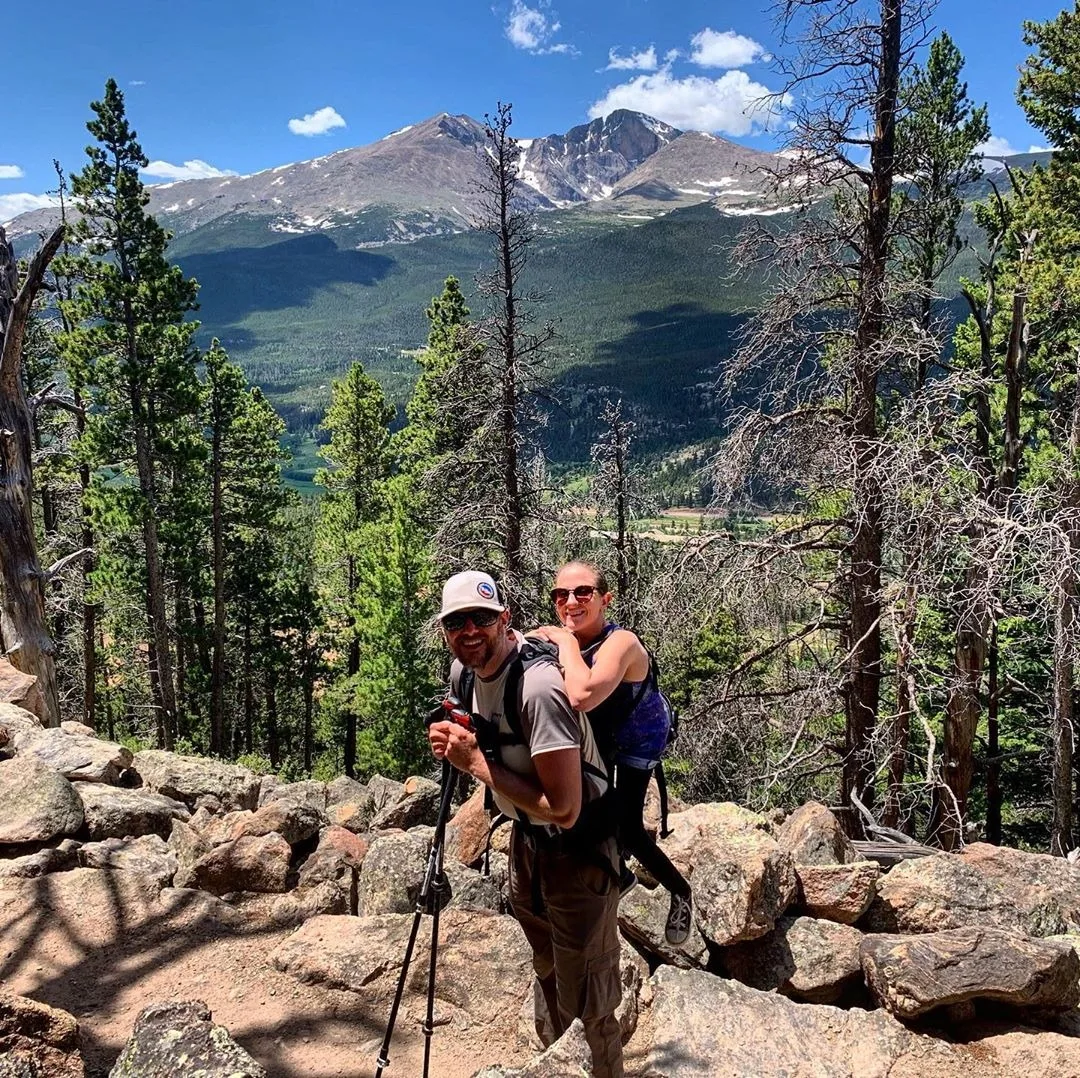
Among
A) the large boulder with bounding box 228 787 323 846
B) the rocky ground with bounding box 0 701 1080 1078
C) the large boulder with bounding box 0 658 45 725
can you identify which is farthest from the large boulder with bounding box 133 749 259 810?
the large boulder with bounding box 228 787 323 846

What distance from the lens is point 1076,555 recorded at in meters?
5.62

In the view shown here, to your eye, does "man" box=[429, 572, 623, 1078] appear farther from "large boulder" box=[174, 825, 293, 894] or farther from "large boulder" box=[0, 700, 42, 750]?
"large boulder" box=[0, 700, 42, 750]

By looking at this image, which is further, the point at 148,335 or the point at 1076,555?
the point at 148,335

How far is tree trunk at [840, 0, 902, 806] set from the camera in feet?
21.0

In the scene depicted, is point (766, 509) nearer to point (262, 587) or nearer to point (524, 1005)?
point (524, 1005)

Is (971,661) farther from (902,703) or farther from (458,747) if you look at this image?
(458,747)

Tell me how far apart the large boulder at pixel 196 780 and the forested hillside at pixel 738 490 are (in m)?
1.54

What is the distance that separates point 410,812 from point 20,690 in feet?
14.9

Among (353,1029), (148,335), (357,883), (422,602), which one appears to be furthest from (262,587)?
(353,1029)

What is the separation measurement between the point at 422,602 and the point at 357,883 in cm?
1421

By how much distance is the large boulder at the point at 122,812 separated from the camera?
6.27 meters

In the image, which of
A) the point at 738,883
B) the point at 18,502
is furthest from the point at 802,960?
the point at 18,502

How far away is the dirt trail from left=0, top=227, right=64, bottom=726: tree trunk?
4084 mm

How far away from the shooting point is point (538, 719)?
2742 mm
